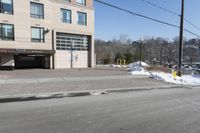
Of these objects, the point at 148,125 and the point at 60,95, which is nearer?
the point at 148,125

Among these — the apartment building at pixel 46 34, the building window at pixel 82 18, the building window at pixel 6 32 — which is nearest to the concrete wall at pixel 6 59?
the apartment building at pixel 46 34

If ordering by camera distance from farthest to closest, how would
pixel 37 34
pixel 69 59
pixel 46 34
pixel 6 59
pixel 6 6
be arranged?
1. pixel 69 59
2. pixel 46 34
3. pixel 37 34
4. pixel 6 59
5. pixel 6 6

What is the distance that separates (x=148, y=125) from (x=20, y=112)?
4.52 meters

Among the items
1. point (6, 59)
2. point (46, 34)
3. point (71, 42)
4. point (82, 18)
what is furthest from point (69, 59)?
point (6, 59)

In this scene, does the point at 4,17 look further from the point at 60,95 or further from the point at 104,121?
the point at 104,121

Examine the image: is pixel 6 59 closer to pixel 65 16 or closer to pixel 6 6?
pixel 6 6

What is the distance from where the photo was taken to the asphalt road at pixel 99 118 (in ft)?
20.3

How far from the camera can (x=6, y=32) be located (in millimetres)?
26641

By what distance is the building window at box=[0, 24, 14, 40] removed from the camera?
26275 mm

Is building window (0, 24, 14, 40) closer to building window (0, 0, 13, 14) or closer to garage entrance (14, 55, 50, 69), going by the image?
building window (0, 0, 13, 14)

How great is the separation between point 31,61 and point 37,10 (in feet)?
25.2

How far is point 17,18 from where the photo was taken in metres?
27.2

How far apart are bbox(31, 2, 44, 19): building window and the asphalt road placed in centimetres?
2159

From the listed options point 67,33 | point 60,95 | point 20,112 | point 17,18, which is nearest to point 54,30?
point 67,33
